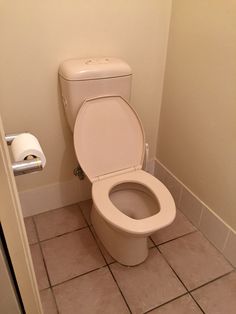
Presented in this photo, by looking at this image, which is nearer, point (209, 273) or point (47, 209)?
point (209, 273)

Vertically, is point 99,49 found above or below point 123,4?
below

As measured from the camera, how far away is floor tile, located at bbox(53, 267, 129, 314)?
1183 mm

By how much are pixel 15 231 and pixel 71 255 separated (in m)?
1.05

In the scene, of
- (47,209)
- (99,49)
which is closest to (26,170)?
(99,49)

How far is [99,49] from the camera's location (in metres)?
1.36

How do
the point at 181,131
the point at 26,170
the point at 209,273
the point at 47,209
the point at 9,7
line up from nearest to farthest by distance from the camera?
the point at 26,170 → the point at 9,7 → the point at 209,273 → the point at 181,131 → the point at 47,209

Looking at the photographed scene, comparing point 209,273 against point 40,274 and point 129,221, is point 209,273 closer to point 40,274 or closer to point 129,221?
point 129,221

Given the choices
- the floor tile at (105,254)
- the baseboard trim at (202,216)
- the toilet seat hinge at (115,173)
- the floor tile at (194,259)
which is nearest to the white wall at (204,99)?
the baseboard trim at (202,216)

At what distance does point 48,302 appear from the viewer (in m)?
1.21

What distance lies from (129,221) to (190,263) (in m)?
0.53

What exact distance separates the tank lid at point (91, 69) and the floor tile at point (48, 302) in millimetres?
1036

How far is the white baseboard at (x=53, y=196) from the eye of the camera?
160 cm

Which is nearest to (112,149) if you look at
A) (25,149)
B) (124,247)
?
(124,247)

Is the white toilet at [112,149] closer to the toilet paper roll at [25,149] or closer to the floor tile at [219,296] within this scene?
the floor tile at [219,296]
